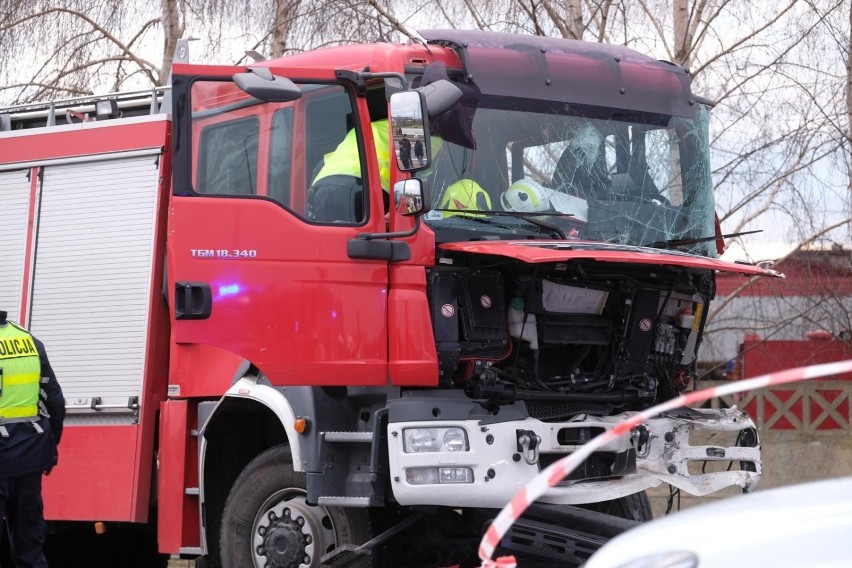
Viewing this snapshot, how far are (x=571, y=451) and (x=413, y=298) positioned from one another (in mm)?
1065

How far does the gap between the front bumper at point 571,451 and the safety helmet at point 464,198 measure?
111cm

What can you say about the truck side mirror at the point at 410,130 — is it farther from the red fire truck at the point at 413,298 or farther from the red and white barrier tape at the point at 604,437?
the red and white barrier tape at the point at 604,437

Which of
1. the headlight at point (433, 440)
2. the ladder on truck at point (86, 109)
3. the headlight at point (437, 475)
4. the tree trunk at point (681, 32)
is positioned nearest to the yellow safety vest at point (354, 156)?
the headlight at point (433, 440)

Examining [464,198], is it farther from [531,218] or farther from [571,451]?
[571,451]

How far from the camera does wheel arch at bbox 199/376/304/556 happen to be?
7.07 metres

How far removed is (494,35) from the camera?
706 cm

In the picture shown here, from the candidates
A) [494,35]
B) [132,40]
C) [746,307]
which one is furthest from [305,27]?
[494,35]

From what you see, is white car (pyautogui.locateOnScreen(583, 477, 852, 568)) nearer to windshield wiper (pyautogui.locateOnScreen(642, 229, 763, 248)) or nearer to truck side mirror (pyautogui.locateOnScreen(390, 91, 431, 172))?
truck side mirror (pyautogui.locateOnScreen(390, 91, 431, 172))

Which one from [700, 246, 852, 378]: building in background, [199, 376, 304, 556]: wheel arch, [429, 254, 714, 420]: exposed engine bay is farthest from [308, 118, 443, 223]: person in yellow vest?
[700, 246, 852, 378]: building in background

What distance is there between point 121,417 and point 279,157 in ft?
6.43

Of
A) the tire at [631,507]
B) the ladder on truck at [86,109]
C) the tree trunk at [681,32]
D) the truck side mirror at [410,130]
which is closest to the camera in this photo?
the truck side mirror at [410,130]

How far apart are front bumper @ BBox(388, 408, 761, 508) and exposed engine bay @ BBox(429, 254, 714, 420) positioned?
0.67ft

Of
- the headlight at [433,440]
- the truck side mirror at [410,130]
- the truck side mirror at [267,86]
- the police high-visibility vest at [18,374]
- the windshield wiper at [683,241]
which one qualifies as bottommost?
the headlight at [433,440]

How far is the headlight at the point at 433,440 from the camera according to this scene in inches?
241
